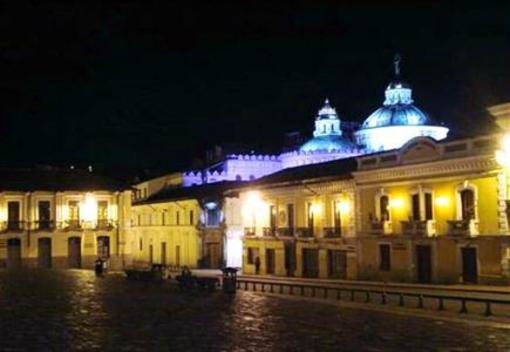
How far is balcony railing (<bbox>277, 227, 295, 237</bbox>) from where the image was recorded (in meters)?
49.4

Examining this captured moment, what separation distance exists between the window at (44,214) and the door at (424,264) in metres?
37.7

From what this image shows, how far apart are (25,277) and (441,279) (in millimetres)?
25945

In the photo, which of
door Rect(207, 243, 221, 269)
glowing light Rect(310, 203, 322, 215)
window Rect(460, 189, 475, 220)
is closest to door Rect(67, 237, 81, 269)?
door Rect(207, 243, 221, 269)

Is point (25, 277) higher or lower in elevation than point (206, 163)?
lower

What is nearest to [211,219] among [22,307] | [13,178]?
[13,178]

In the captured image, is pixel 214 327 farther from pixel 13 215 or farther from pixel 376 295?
pixel 13 215

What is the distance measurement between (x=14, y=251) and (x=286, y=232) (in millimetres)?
27249

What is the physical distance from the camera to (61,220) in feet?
221

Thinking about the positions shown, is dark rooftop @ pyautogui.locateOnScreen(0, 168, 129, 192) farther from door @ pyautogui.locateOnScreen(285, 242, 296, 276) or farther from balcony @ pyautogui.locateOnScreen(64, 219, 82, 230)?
door @ pyautogui.locateOnScreen(285, 242, 296, 276)

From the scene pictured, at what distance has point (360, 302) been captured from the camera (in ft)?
99.3

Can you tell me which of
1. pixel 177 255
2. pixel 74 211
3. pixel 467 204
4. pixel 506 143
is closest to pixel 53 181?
pixel 74 211

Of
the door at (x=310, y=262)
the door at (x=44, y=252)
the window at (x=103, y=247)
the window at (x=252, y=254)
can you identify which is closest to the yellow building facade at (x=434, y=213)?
the door at (x=310, y=262)

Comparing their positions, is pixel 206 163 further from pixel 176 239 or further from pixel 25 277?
pixel 25 277

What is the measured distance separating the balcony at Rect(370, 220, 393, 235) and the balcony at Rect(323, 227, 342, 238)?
3400 mm
